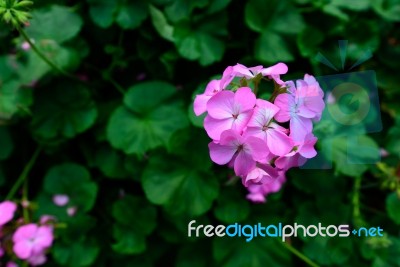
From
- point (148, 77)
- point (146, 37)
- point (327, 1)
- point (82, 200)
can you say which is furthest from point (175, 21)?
point (82, 200)

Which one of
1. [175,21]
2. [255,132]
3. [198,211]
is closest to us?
[255,132]

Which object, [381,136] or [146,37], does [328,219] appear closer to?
[381,136]

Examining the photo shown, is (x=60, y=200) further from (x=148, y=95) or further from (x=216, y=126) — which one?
(x=216, y=126)

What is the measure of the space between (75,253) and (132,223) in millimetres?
168

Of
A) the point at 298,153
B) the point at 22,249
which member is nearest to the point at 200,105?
the point at 298,153

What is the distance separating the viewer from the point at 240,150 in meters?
0.56

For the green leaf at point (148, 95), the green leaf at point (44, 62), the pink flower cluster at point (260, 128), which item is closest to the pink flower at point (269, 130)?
the pink flower cluster at point (260, 128)

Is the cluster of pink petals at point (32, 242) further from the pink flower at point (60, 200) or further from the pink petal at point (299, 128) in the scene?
the pink petal at point (299, 128)

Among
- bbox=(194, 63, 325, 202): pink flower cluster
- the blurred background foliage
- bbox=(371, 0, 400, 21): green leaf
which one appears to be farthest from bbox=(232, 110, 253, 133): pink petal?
bbox=(371, 0, 400, 21): green leaf

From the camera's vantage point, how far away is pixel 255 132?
56cm

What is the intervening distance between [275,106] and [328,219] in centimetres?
72

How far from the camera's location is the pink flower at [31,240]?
1.00 metres

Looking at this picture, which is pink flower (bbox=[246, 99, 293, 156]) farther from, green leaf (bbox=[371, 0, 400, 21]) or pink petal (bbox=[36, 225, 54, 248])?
green leaf (bbox=[371, 0, 400, 21])

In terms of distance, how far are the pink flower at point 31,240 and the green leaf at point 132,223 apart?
0.17 metres
